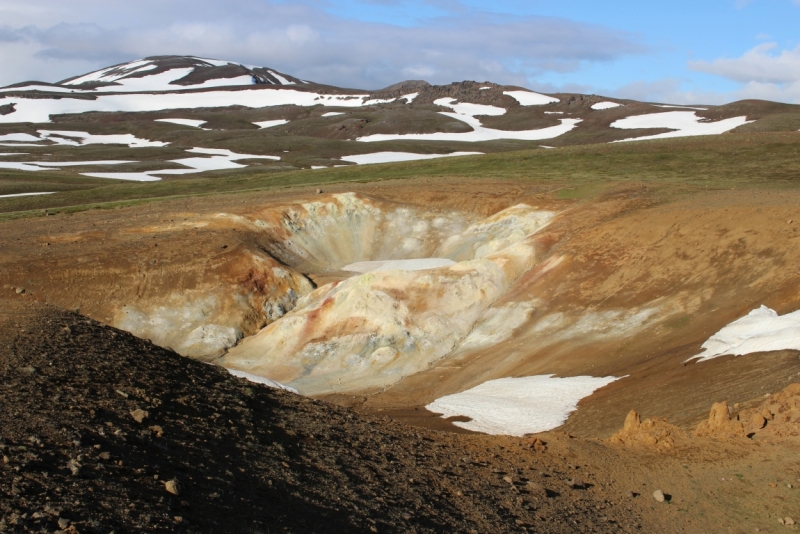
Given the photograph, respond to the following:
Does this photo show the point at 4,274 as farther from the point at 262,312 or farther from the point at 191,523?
the point at 191,523

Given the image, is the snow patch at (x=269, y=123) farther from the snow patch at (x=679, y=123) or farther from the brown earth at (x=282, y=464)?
the brown earth at (x=282, y=464)

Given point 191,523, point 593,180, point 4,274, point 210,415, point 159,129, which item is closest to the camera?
point 191,523

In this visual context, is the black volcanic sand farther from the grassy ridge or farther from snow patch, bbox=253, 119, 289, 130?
snow patch, bbox=253, 119, 289, 130

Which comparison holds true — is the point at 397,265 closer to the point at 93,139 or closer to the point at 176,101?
the point at 93,139

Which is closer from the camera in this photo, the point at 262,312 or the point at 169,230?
the point at 262,312

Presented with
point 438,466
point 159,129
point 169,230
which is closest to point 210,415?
point 438,466

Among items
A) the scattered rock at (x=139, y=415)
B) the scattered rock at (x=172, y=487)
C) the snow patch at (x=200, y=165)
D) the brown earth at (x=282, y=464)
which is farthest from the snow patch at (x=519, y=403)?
the snow patch at (x=200, y=165)
